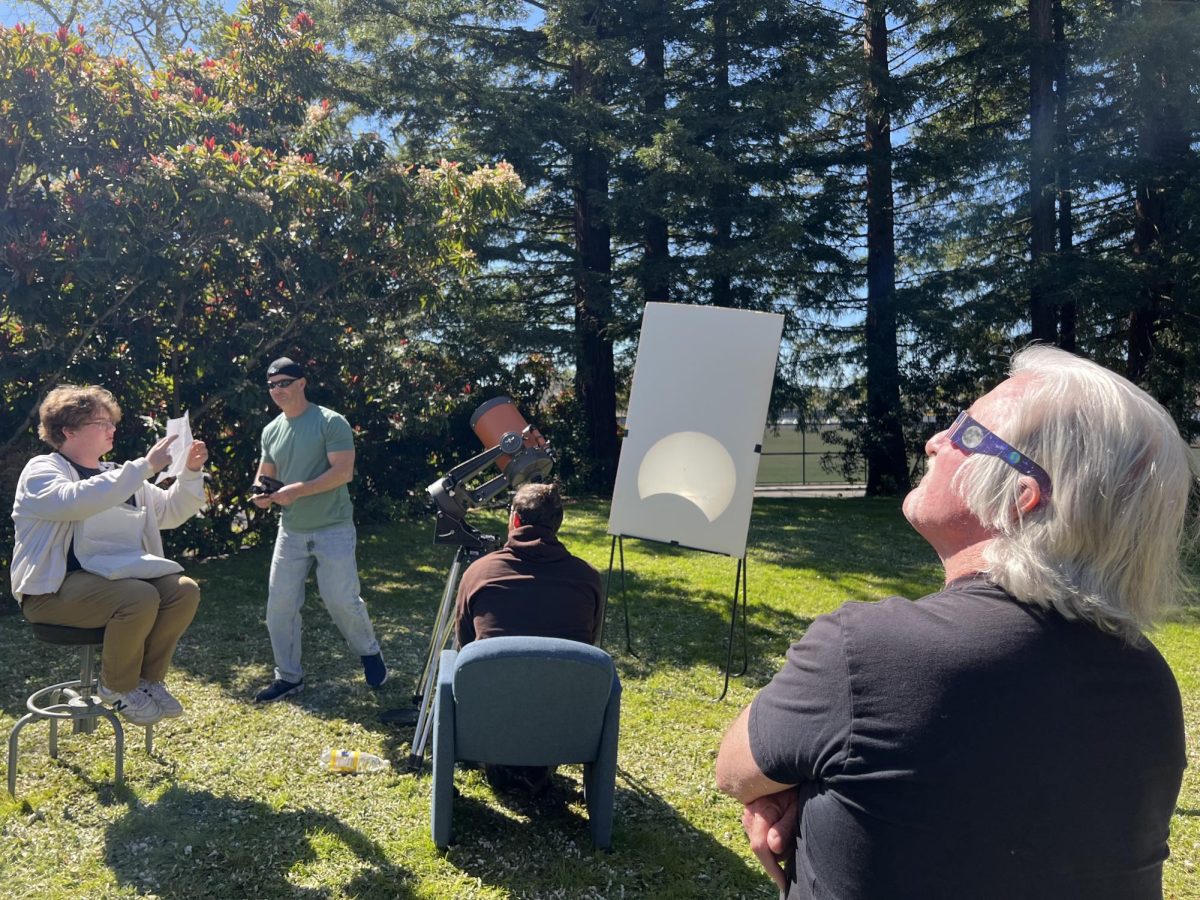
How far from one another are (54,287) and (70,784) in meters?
4.09

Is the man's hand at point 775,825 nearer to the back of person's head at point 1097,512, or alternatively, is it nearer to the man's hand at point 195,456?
the back of person's head at point 1097,512

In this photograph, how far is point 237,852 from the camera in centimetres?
322

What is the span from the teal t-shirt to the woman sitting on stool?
827mm

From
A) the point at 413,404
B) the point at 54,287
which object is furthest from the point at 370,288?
the point at 54,287

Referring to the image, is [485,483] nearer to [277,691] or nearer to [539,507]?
[539,507]

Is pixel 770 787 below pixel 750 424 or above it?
below

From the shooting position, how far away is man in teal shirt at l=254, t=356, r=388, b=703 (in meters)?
4.57

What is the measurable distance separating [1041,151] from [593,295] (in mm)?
7355

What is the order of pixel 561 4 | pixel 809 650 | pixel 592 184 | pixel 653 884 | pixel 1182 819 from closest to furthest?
pixel 809 650, pixel 653 884, pixel 1182 819, pixel 561 4, pixel 592 184

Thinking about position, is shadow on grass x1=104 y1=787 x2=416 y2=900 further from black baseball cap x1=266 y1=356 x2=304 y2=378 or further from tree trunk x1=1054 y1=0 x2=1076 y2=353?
tree trunk x1=1054 y1=0 x2=1076 y2=353

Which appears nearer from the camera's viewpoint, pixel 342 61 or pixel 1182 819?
pixel 1182 819

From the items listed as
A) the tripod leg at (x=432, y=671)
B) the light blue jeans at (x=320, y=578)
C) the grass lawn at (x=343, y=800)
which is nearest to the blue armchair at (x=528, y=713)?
the grass lawn at (x=343, y=800)

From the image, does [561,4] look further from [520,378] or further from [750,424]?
[750,424]

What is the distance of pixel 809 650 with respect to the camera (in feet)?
4.22
